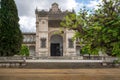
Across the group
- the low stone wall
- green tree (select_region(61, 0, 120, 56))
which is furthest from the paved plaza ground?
the low stone wall

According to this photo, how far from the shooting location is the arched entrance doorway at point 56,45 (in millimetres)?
54375

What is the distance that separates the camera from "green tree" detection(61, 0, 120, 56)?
10859 mm

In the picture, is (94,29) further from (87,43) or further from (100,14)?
(87,43)

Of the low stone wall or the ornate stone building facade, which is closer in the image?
the low stone wall

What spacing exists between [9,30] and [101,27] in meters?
25.7

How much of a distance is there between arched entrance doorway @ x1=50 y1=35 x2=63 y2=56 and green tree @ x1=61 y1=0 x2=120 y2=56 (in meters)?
40.3

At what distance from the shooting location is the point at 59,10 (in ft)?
175

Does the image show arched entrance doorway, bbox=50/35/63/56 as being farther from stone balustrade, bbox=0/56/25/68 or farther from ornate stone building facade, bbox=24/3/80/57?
stone balustrade, bbox=0/56/25/68

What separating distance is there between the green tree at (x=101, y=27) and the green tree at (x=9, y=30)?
2191 centimetres

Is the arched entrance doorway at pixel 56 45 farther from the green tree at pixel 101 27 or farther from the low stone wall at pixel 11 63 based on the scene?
the green tree at pixel 101 27

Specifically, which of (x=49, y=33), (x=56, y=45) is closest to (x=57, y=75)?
(x=49, y=33)

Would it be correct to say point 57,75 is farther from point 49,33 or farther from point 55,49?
point 55,49

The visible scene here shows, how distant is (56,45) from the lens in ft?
179

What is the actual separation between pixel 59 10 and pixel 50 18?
2198 millimetres
